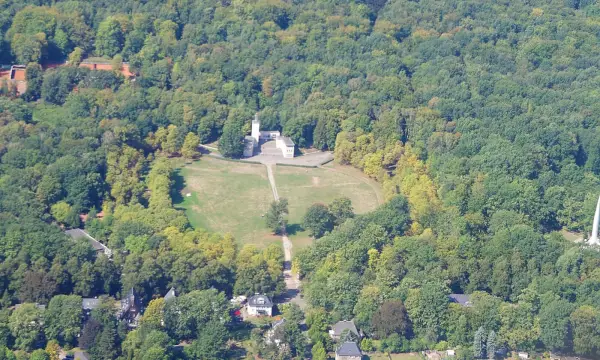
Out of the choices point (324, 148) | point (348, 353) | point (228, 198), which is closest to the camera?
point (348, 353)

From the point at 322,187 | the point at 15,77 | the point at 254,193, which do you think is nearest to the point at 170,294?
the point at 254,193

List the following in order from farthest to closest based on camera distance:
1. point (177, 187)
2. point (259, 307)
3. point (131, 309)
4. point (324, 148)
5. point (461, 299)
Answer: point (324, 148) → point (177, 187) → point (461, 299) → point (259, 307) → point (131, 309)

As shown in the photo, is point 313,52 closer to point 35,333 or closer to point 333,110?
point 333,110

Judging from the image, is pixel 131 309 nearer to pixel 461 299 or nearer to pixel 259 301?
pixel 259 301

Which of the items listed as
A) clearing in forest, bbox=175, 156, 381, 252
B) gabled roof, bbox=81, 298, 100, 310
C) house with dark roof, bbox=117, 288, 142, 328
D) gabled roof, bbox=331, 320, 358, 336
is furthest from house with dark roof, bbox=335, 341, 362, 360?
clearing in forest, bbox=175, 156, 381, 252

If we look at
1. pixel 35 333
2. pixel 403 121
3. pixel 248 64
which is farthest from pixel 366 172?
pixel 35 333
